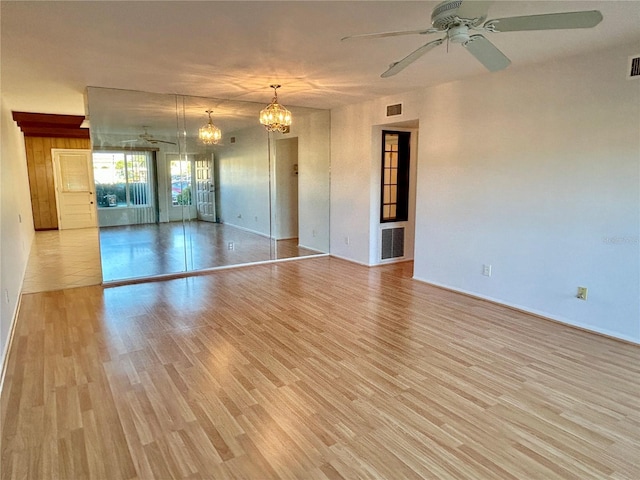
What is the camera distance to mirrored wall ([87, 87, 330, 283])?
17.3 ft

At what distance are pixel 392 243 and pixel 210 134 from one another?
3.30m

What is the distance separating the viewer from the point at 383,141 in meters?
6.13

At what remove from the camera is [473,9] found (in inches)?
77.8

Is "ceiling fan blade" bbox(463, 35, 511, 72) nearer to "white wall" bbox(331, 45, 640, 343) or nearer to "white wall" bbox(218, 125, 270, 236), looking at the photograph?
"white wall" bbox(331, 45, 640, 343)

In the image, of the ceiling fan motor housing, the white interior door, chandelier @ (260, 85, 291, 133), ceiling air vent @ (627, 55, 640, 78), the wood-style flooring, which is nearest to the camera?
the ceiling fan motor housing

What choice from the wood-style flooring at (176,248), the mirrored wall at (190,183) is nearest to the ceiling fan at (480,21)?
the mirrored wall at (190,183)

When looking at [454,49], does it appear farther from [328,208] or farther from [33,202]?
[33,202]

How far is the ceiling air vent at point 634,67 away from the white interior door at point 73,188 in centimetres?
1084

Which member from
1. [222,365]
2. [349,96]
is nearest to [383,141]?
[349,96]

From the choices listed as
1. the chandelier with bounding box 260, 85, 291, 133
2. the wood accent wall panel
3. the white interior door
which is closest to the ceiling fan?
the chandelier with bounding box 260, 85, 291, 133

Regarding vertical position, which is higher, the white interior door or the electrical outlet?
the white interior door

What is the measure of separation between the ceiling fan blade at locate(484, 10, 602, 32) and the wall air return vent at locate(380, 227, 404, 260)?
433 cm

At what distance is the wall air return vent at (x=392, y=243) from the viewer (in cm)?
641

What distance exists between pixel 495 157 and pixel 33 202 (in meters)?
10.8
